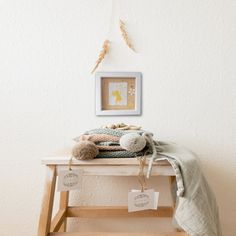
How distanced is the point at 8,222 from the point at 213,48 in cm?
113

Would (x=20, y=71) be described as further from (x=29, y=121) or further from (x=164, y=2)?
(x=164, y=2)

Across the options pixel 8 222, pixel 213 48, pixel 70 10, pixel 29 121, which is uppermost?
pixel 70 10

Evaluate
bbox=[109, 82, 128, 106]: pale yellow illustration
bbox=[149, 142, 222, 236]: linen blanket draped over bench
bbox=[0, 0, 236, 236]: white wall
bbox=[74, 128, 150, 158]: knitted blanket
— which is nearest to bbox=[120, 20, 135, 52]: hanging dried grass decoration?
bbox=[0, 0, 236, 236]: white wall

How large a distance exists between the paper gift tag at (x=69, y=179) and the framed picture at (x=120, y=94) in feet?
1.29

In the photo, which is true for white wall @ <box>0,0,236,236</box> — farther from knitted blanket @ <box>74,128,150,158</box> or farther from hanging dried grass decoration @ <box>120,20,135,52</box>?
knitted blanket @ <box>74,128,150,158</box>

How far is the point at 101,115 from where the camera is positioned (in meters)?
1.08

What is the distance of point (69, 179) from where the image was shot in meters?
0.72

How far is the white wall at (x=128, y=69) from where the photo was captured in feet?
3.58

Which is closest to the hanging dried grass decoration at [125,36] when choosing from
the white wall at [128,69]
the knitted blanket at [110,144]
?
the white wall at [128,69]

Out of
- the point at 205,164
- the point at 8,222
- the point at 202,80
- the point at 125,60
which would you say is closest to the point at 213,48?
the point at 202,80

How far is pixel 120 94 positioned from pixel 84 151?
0.43 metres

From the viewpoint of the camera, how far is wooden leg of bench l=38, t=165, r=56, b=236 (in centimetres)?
72

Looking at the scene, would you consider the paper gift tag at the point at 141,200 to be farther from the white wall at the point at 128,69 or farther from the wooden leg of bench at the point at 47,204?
Result: the white wall at the point at 128,69

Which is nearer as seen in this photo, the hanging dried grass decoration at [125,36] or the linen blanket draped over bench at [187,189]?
the linen blanket draped over bench at [187,189]
